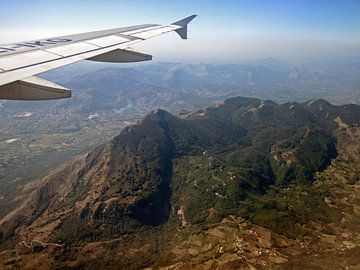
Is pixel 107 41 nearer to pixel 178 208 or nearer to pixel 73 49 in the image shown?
Answer: pixel 73 49

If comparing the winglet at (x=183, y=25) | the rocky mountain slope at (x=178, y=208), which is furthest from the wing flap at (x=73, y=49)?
the rocky mountain slope at (x=178, y=208)

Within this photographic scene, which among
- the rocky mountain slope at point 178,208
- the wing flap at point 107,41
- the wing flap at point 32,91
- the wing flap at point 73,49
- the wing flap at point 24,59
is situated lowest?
the rocky mountain slope at point 178,208

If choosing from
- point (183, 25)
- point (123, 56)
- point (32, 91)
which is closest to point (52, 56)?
point (32, 91)

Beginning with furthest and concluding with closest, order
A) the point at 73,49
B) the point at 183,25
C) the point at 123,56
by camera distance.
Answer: the point at 183,25 < the point at 123,56 < the point at 73,49

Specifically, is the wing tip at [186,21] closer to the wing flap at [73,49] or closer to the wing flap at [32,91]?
the wing flap at [73,49]

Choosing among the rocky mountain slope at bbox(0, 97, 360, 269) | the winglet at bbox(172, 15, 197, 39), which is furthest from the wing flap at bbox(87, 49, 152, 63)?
the rocky mountain slope at bbox(0, 97, 360, 269)
